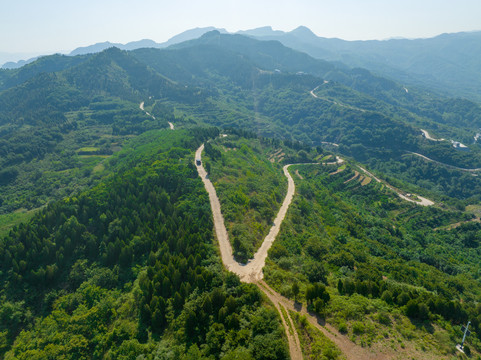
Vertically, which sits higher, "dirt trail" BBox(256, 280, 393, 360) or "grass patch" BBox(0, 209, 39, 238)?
"dirt trail" BBox(256, 280, 393, 360)

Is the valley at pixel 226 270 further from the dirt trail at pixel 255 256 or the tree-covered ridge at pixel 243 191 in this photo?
the tree-covered ridge at pixel 243 191

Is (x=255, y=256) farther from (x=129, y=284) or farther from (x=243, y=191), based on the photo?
(x=243, y=191)

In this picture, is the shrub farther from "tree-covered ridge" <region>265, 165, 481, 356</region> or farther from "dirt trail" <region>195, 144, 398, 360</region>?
"dirt trail" <region>195, 144, 398, 360</region>

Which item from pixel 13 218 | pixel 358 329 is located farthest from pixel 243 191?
pixel 13 218

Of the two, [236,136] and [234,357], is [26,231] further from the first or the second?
[236,136]

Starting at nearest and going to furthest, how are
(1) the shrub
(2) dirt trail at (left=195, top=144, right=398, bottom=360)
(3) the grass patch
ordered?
(2) dirt trail at (left=195, top=144, right=398, bottom=360)
(1) the shrub
(3) the grass patch

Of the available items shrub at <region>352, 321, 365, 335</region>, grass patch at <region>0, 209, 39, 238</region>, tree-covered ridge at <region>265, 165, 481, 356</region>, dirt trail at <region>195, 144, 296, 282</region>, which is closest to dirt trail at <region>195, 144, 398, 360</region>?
dirt trail at <region>195, 144, 296, 282</region>
